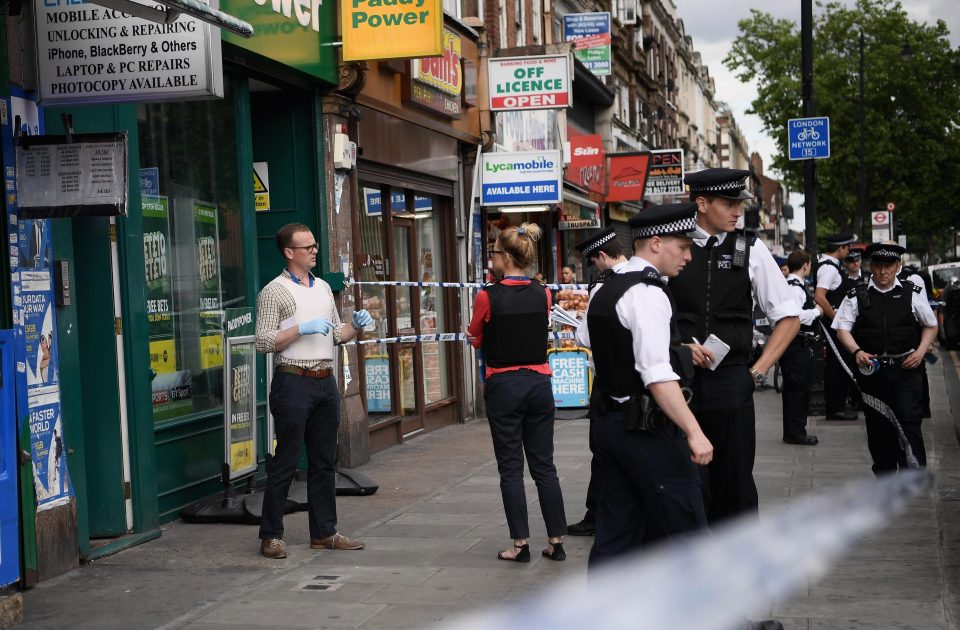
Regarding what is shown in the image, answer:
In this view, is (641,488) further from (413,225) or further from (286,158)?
(413,225)

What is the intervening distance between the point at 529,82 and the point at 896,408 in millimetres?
8438

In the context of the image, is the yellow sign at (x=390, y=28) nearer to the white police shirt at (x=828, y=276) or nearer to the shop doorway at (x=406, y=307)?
the shop doorway at (x=406, y=307)

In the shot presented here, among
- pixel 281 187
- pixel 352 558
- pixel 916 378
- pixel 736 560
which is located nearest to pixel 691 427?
pixel 736 560

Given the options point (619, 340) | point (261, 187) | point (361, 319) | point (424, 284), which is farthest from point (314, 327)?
point (424, 284)

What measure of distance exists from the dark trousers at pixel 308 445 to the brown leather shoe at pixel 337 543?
4cm

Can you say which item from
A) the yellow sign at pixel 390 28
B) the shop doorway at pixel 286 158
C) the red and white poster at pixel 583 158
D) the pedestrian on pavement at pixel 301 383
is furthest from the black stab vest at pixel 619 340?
the red and white poster at pixel 583 158

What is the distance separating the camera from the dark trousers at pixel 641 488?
5.15 m

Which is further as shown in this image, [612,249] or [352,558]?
[612,249]

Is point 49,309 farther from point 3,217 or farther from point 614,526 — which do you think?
point 614,526

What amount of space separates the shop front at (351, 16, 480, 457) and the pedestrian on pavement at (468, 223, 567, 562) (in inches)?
188

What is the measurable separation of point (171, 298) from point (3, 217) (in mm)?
2437

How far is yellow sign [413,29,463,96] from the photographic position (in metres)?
14.0

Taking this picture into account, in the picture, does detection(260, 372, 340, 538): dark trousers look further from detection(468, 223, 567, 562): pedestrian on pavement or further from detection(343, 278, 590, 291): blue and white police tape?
detection(343, 278, 590, 291): blue and white police tape

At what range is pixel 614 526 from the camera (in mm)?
5383
